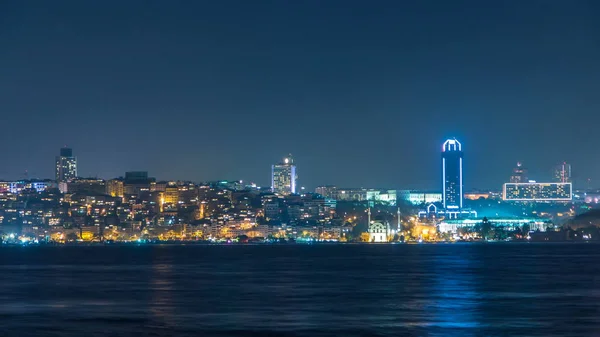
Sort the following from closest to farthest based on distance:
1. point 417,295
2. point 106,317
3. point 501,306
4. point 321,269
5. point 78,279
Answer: point 106,317 → point 501,306 → point 417,295 → point 78,279 → point 321,269

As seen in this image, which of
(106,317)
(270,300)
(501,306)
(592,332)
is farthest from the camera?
(270,300)

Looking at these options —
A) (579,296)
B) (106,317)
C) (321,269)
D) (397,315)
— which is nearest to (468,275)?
(321,269)

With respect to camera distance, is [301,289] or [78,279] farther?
[78,279]

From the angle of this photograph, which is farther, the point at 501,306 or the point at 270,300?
the point at 270,300

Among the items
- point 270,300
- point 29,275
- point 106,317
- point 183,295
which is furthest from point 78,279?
point 106,317

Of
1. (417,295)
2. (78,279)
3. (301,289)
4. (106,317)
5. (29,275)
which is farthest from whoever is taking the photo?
(29,275)

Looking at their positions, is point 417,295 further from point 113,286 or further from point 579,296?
point 113,286

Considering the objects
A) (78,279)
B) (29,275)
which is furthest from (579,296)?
(29,275)

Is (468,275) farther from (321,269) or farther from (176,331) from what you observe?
(176,331)

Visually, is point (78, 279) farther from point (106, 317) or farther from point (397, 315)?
point (397, 315)

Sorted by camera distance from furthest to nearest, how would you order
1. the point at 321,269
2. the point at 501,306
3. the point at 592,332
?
the point at 321,269
the point at 501,306
the point at 592,332
